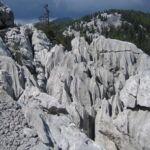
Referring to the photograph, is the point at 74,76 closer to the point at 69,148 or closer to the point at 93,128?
the point at 93,128

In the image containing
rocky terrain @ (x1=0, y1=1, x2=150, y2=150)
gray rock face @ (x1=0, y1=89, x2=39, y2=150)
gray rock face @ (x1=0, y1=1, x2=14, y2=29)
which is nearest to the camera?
gray rock face @ (x1=0, y1=89, x2=39, y2=150)

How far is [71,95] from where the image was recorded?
3978 centimetres

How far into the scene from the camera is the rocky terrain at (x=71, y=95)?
995 inches

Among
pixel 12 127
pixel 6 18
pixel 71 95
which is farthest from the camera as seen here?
pixel 6 18

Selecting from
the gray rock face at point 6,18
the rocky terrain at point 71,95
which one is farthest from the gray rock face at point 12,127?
the gray rock face at point 6,18

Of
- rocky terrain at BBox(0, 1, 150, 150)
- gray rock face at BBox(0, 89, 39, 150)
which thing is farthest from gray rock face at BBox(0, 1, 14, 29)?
gray rock face at BBox(0, 89, 39, 150)

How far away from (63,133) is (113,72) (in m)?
20.6

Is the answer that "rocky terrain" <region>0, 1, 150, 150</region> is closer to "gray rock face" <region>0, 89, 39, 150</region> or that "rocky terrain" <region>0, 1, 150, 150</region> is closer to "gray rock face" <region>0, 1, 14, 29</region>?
"gray rock face" <region>0, 89, 39, 150</region>

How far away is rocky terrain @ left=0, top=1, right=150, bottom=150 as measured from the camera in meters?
25.3

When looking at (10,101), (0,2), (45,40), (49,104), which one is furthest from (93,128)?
(0,2)

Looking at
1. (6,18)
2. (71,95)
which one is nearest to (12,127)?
(71,95)

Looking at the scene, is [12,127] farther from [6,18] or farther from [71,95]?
[6,18]

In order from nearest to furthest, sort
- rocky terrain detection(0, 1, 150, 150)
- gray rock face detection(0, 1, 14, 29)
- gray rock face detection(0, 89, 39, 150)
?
gray rock face detection(0, 89, 39, 150) < rocky terrain detection(0, 1, 150, 150) < gray rock face detection(0, 1, 14, 29)

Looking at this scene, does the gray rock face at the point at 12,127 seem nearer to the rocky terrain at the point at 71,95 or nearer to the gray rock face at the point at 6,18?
the rocky terrain at the point at 71,95
